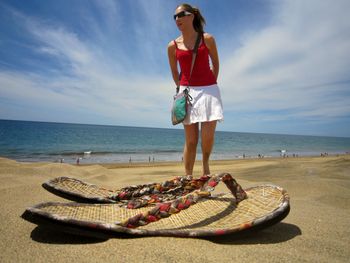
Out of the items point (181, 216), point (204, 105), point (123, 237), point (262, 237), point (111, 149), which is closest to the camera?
point (123, 237)

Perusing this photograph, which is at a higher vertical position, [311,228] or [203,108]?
[203,108]

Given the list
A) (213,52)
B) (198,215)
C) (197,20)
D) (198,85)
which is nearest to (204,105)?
(198,85)

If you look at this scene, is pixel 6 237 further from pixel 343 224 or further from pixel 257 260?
pixel 343 224

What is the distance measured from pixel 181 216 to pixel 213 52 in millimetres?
1784

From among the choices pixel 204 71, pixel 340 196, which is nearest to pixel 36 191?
pixel 204 71

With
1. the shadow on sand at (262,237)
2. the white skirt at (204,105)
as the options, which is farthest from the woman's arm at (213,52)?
the shadow on sand at (262,237)

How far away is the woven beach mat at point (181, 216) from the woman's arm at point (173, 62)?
147 centimetres

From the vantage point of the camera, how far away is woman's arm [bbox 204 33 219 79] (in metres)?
2.69

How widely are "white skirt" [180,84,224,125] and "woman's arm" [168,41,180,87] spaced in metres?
0.35

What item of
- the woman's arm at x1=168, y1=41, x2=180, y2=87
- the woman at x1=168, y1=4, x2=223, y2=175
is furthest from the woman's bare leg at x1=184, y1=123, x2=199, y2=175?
the woman's arm at x1=168, y1=41, x2=180, y2=87

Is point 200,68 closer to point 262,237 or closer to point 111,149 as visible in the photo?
point 262,237

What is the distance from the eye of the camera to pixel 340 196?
2559 millimetres

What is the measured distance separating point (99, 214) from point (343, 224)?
1624mm

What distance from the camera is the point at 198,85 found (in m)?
2.67
